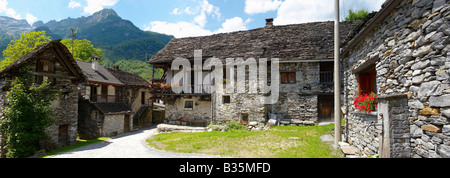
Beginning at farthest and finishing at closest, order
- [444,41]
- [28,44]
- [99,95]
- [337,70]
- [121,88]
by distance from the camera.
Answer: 1. [28,44]
2. [121,88]
3. [99,95]
4. [337,70]
5. [444,41]

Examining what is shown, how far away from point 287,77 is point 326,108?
3519 millimetres

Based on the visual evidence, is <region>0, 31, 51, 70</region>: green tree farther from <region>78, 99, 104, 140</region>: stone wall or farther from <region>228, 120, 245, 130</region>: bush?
<region>228, 120, 245, 130</region>: bush

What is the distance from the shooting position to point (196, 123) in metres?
16.0

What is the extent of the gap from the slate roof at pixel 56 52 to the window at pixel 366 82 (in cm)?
1699

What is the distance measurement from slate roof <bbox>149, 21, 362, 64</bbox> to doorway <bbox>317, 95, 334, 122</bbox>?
2946 millimetres

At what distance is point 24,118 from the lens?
10.8m

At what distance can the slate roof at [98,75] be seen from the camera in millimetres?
18344

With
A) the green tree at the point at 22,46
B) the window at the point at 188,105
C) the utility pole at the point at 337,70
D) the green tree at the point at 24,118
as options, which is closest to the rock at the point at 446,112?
the utility pole at the point at 337,70

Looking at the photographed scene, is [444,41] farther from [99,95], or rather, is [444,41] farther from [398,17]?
[99,95]

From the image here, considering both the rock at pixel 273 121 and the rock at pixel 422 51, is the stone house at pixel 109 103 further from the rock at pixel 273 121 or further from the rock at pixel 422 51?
the rock at pixel 422 51

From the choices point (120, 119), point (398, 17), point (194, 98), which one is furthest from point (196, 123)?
point (398, 17)

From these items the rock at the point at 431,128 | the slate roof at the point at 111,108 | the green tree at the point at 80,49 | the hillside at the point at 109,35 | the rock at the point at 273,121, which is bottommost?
the rock at the point at 273,121

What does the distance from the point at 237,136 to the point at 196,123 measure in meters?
5.67

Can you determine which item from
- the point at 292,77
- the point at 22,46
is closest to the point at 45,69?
the point at 22,46
